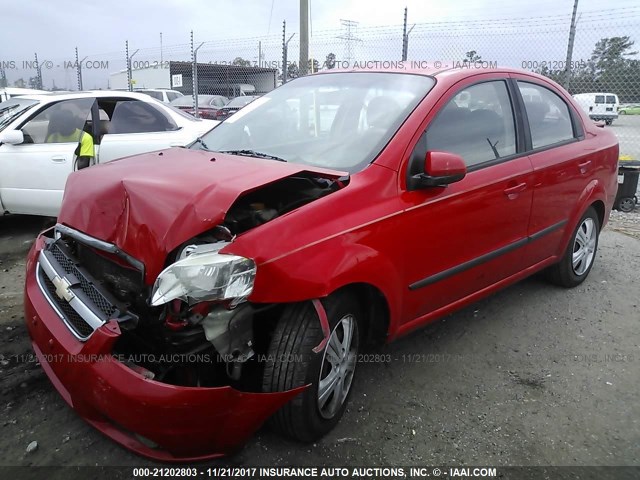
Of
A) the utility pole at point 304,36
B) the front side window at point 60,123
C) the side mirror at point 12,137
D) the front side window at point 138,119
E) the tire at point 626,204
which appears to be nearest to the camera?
the side mirror at point 12,137

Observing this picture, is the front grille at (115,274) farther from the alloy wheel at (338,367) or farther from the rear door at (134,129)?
the rear door at (134,129)

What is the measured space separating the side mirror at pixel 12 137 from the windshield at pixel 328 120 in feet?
9.66

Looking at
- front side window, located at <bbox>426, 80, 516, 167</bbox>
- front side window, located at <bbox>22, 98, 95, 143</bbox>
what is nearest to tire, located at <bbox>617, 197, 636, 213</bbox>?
front side window, located at <bbox>426, 80, 516, 167</bbox>

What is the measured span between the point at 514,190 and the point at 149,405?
2.46 metres

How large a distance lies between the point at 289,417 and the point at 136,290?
2.81 feet

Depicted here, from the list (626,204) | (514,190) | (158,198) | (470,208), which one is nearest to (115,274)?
(158,198)

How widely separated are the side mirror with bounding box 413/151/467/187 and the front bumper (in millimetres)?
1211

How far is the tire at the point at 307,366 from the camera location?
6.97 ft

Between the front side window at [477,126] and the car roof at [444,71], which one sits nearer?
the front side window at [477,126]

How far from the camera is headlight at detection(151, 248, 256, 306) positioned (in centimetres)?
192

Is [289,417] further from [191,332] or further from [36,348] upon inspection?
[36,348]

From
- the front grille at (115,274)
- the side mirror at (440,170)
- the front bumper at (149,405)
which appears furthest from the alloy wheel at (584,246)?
the front grille at (115,274)

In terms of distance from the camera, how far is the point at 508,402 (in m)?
2.79

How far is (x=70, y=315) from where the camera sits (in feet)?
7.33
